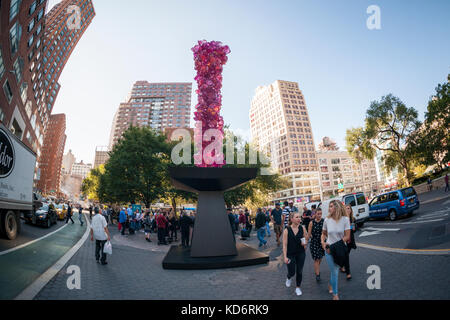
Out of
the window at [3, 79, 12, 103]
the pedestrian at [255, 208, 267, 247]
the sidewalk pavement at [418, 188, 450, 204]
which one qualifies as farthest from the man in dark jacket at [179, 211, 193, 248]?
the window at [3, 79, 12, 103]

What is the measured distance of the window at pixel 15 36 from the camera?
21.2 metres

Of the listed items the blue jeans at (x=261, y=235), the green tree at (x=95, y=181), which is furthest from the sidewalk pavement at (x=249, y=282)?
the green tree at (x=95, y=181)

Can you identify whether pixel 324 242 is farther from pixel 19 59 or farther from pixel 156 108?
pixel 156 108

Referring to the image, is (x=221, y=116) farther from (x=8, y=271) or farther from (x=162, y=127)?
(x=162, y=127)

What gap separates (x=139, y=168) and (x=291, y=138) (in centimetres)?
8004

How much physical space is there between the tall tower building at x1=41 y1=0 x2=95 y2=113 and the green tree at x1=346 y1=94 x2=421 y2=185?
68.4m

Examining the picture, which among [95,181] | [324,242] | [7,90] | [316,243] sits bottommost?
[316,243]

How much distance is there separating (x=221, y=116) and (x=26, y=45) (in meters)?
31.9

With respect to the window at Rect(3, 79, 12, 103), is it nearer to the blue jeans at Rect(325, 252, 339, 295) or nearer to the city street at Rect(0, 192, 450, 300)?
the city street at Rect(0, 192, 450, 300)

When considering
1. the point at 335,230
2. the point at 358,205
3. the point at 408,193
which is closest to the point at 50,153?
the point at 358,205

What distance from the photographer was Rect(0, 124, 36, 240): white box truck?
28.0 ft

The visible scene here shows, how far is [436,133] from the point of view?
2789 centimetres

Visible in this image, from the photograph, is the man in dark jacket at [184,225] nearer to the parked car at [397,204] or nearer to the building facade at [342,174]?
the parked car at [397,204]
